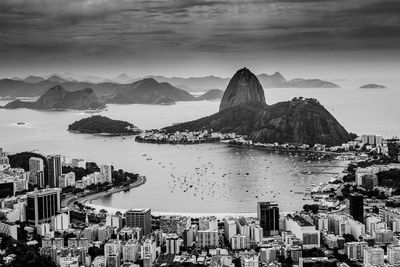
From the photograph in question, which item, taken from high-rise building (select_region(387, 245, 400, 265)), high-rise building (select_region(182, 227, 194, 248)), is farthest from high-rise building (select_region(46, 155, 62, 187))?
high-rise building (select_region(387, 245, 400, 265))

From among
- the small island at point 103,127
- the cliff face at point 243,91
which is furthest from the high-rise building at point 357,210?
the cliff face at point 243,91

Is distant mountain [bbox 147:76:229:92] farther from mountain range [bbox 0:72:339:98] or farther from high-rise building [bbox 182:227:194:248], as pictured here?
high-rise building [bbox 182:227:194:248]

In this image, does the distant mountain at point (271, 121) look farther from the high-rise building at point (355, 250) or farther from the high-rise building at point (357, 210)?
the high-rise building at point (355, 250)

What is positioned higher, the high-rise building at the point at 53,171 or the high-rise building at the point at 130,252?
the high-rise building at the point at 53,171

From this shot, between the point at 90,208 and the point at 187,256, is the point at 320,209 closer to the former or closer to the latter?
A: the point at 187,256

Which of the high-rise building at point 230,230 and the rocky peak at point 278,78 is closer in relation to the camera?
the high-rise building at point 230,230

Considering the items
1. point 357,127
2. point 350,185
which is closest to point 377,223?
point 350,185

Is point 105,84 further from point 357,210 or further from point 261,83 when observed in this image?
point 357,210
